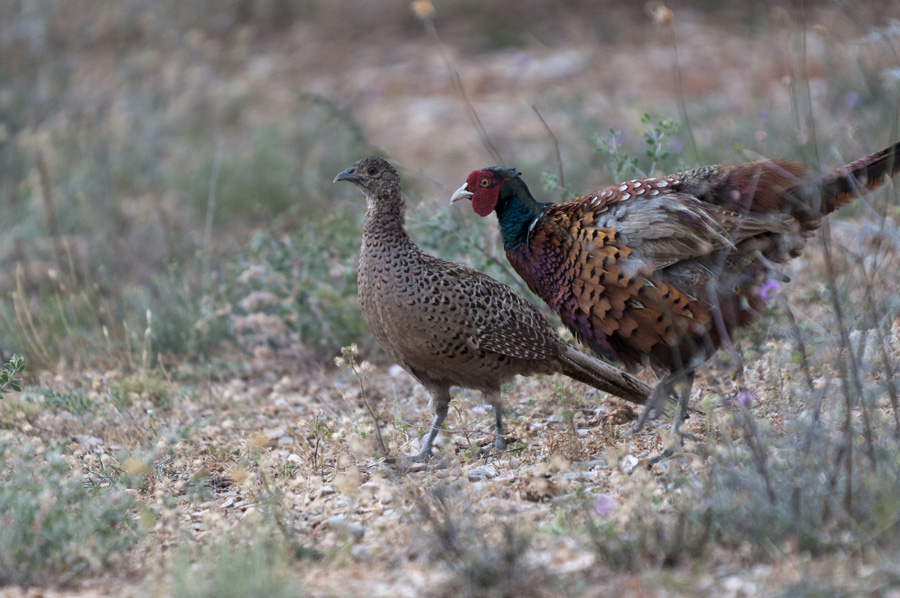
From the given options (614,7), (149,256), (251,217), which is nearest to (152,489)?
(149,256)

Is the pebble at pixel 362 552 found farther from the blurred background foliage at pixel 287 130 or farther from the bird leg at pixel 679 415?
the blurred background foliage at pixel 287 130

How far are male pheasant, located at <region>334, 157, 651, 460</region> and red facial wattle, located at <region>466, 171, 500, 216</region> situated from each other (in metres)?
0.35

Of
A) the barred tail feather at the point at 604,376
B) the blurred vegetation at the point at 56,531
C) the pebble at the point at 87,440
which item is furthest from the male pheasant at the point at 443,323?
the pebble at the point at 87,440

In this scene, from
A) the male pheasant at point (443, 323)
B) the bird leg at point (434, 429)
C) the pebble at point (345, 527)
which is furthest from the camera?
the bird leg at point (434, 429)

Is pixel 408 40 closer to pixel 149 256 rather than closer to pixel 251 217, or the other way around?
pixel 251 217

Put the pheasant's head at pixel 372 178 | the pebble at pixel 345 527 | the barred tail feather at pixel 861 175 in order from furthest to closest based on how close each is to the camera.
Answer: the pheasant's head at pixel 372 178 → the barred tail feather at pixel 861 175 → the pebble at pixel 345 527

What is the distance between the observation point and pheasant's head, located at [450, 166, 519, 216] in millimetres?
4875

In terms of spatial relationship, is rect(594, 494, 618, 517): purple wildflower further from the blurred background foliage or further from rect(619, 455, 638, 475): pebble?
the blurred background foliage

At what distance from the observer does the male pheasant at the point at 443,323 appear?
Answer: 14.7 ft

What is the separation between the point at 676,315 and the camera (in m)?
4.38

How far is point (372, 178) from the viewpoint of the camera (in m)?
4.80

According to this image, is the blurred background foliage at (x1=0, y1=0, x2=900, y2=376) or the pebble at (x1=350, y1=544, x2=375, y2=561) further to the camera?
the blurred background foliage at (x1=0, y1=0, x2=900, y2=376)

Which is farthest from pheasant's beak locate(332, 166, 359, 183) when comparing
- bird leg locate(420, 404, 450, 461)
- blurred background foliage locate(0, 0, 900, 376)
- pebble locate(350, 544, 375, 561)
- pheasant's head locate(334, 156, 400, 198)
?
pebble locate(350, 544, 375, 561)

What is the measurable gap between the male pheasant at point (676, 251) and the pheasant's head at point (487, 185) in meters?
0.31
